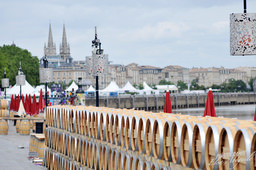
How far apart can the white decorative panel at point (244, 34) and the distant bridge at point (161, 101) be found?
8425 cm

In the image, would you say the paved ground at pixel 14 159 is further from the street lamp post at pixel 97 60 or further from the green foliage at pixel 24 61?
the green foliage at pixel 24 61

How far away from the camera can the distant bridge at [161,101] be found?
347ft

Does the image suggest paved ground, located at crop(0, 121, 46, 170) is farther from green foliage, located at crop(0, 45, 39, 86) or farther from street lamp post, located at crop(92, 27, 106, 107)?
green foliage, located at crop(0, 45, 39, 86)

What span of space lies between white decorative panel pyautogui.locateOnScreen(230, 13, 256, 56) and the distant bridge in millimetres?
84254

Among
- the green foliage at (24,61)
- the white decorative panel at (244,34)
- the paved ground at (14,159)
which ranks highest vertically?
the green foliage at (24,61)

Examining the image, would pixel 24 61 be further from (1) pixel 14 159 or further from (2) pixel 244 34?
(2) pixel 244 34

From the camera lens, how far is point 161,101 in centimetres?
11738

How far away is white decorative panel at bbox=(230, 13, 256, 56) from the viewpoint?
934 centimetres

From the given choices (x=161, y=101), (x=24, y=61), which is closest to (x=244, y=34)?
(x=24, y=61)

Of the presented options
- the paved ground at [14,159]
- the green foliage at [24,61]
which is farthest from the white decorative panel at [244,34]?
the green foliage at [24,61]

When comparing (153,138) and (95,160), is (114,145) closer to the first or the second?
(95,160)

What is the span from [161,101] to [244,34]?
355ft

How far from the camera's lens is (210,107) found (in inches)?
453

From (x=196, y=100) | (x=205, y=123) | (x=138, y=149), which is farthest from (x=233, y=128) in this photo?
(x=196, y=100)
